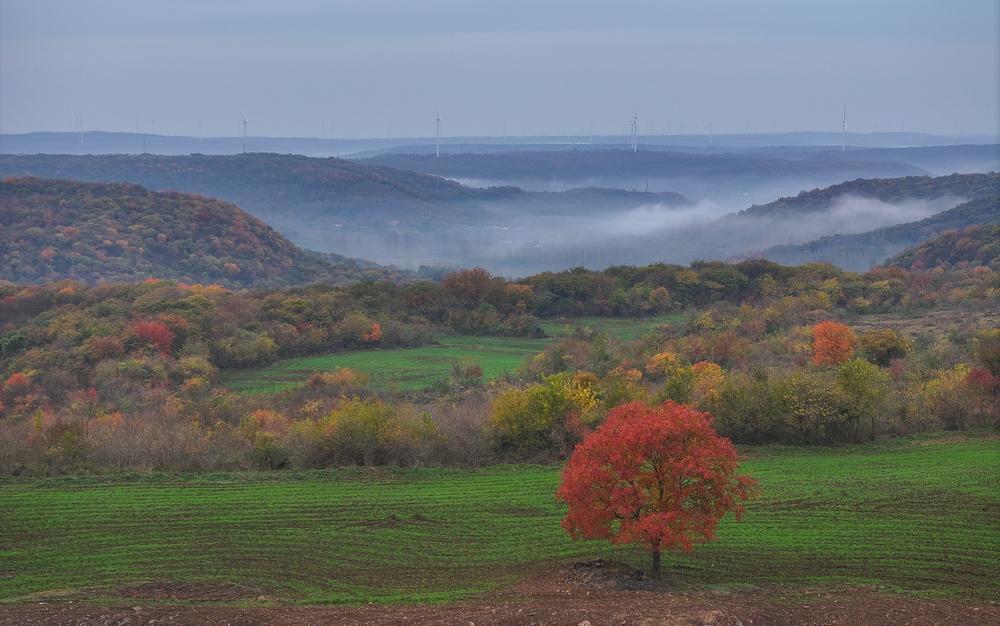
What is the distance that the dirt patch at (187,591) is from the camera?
31.0 meters

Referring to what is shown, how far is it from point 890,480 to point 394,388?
38137 millimetres

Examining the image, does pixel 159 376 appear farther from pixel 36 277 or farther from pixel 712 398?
pixel 36 277

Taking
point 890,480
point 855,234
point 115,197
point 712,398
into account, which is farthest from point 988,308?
point 115,197

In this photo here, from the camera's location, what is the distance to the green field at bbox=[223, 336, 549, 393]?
260 feet

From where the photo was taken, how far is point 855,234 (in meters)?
194

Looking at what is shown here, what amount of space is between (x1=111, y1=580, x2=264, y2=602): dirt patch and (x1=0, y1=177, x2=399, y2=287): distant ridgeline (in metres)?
119

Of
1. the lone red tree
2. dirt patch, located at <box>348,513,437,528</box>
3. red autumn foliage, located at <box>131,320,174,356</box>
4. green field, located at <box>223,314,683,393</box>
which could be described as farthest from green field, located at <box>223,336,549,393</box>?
the lone red tree

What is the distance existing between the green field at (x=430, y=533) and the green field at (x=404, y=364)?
102ft

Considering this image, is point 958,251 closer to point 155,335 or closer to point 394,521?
point 155,335

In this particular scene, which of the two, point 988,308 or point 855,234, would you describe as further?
point 855,234

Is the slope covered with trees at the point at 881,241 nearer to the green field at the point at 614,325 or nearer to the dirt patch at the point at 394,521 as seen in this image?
the green field at the point at 614,325

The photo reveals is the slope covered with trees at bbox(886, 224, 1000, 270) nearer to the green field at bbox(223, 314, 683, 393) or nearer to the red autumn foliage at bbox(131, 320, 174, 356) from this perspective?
the green field at bbox(223, 314, 683, 393)

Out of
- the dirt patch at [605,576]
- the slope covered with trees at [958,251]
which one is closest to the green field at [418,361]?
the dirt patch at [605,576]

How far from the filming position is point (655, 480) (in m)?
31.9
